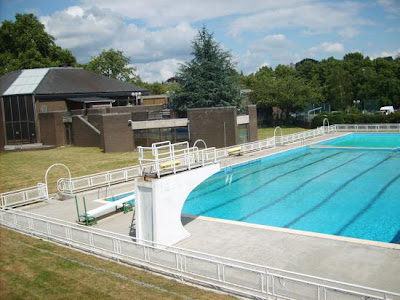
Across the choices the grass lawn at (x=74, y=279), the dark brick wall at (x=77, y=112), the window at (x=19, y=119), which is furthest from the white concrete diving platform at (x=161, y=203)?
the window at (x=19, y=119)

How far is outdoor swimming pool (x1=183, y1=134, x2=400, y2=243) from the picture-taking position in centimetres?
1520

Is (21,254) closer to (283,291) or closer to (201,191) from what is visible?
(283,291)

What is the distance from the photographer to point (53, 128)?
129ft

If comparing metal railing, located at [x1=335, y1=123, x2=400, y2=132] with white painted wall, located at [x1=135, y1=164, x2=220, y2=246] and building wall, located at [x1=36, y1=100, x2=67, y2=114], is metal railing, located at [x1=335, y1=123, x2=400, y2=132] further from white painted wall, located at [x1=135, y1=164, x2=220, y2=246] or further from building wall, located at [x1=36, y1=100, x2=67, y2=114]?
white painted wall, located at [x1=135, y1=164, x2=220, y2=246]

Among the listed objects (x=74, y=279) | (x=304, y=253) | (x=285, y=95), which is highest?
(x=285, y=95)

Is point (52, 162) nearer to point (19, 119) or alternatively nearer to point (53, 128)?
point (53, 128)

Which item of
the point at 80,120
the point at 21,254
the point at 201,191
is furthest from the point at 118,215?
the point at 80,120

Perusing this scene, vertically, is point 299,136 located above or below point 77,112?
below

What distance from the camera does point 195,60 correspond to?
44500 mm

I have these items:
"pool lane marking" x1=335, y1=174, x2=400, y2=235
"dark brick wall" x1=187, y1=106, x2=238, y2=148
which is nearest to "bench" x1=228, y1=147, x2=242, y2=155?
"dark brick wall" x1=187, y1=106, x2=238, y2=148

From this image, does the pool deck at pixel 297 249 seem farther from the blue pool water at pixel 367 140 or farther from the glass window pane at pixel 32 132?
the glass window pane at pixel 32 132

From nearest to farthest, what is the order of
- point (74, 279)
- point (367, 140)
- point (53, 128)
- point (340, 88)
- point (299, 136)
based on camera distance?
1. point (74, 279)
2. point (299, 136)
3. point (53, 128)
4. point (367, 140)
5. point (340, 88)

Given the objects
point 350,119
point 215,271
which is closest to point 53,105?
point 350,119

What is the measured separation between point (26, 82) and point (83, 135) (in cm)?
1077
